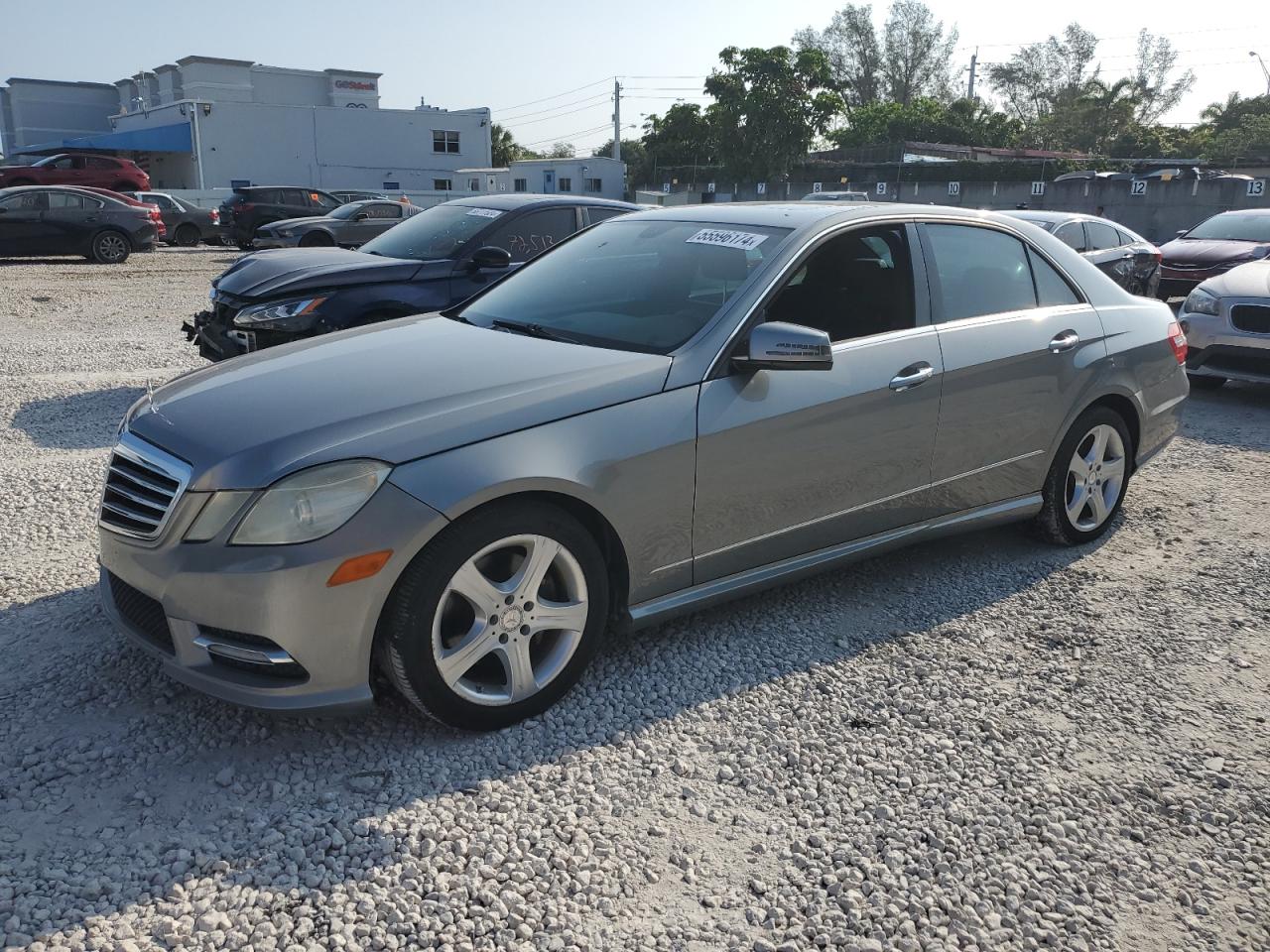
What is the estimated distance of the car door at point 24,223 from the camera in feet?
59.5

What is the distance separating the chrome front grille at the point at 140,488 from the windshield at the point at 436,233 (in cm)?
467

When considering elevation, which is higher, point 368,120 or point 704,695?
point 368,120

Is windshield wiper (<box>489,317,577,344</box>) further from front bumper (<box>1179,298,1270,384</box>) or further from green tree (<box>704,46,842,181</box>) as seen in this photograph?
green tree (<box>704,46,842,181</box>)

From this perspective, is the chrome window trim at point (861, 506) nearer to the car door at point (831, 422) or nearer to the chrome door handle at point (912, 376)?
the car door at point (831, 422)

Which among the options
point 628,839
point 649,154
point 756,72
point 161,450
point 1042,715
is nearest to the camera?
point 628,839

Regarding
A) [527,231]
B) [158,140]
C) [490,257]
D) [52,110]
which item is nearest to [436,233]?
[527,231]

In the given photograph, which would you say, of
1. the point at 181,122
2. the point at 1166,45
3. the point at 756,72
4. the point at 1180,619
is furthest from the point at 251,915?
the point at 1166,45

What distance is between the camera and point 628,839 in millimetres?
2805

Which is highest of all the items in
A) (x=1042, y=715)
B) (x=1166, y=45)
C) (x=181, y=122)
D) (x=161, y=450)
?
(x=1166, y=45)

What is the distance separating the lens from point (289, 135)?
5156 centimetres

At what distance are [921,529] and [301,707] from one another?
2636 millimetres

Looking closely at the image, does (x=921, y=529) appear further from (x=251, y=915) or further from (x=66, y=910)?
Answer: (x=66, y=910)

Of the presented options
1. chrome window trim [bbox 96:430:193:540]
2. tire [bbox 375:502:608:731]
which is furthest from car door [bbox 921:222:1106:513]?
chrome window trim [bbox 96:430:193:540]

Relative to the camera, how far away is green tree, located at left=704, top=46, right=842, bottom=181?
153 ft
